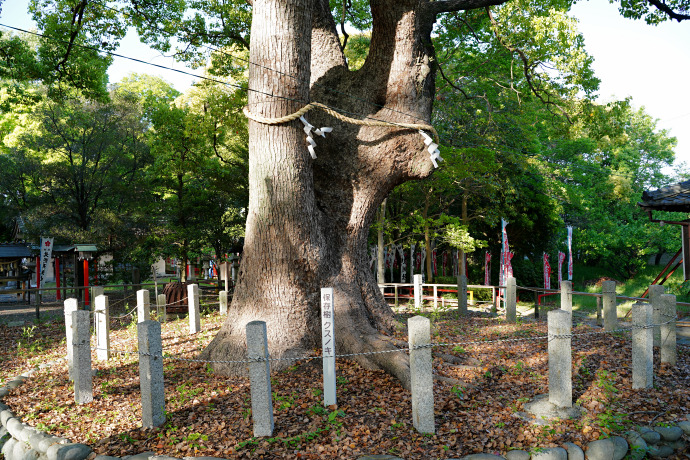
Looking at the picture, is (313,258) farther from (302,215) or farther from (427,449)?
(427,449)

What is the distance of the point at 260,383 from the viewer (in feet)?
14.5

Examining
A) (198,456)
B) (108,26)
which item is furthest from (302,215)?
(108,26)

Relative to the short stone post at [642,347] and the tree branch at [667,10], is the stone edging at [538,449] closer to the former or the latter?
the short stone post at [642,347]

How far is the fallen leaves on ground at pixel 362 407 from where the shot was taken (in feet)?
14.1

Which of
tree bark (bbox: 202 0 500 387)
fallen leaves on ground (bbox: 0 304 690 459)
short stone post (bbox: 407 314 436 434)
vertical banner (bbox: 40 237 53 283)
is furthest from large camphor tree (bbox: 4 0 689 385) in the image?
vertical banner (bbox: 40 237 53 283)

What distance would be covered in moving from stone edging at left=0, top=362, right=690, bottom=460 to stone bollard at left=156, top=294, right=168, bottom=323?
5563 millimetres

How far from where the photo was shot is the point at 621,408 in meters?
4.99

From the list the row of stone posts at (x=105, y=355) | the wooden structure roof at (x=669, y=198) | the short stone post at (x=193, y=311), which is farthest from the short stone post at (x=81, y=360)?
the wooden structure roof at (x=669, y=198)

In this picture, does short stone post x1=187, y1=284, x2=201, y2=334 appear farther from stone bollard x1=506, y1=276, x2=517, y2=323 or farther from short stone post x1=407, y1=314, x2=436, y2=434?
stone bollard x1=506, y1=276, x2=517, y2=323

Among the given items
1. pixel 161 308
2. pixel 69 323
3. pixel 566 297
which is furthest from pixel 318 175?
pixel 161 308

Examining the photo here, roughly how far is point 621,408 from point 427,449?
2.41 metres

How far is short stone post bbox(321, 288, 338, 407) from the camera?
5.01 meters

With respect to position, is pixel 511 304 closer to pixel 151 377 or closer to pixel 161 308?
pixel 151 377

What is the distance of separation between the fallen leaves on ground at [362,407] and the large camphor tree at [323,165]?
57 cm
